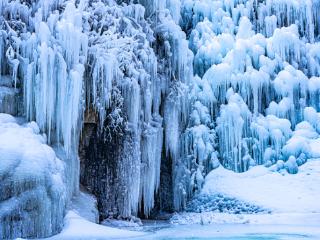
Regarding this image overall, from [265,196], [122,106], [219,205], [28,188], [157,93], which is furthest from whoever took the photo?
[219,205]

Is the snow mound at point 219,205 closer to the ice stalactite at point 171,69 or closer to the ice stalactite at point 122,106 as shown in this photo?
the ice stalactite at point 171,69

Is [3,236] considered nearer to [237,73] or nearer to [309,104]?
[237,73]

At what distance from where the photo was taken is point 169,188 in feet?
49.8

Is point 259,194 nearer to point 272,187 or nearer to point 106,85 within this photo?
point 272,187

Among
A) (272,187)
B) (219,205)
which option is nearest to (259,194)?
(272,187)

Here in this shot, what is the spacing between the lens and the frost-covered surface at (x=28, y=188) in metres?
8.63

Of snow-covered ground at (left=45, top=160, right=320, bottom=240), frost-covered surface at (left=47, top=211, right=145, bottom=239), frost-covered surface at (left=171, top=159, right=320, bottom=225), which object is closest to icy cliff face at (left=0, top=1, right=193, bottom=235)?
frost-covered surface at (left=171, top=159, right=320, bottom=225)

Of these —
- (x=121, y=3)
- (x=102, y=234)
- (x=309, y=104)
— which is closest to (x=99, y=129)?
(x=121, y=3)

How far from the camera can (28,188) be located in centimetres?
884

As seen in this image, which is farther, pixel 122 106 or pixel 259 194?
pixel 259 194

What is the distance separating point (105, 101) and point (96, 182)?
2233mm

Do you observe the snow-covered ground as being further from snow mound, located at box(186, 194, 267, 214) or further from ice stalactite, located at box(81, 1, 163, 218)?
ice stalactite, located at box(81, 1, 163, 218)

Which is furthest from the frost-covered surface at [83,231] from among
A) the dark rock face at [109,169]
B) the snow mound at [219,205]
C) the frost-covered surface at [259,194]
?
the snow mound at [219,205]

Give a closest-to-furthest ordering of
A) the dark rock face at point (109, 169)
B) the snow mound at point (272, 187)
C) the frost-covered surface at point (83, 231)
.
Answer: the frost-covered surface at point (83, 231)
the dark rock face at point (109, 169)
the snow mound at point (272, 187)
